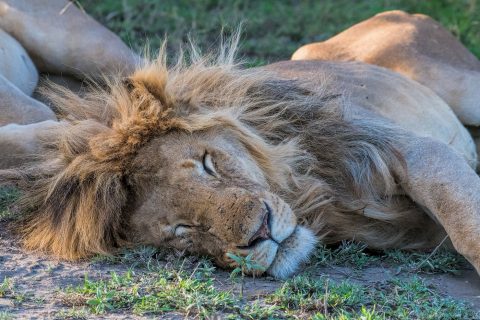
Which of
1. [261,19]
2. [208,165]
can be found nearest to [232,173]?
[208,165]

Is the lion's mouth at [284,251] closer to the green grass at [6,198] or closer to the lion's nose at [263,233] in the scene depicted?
the lion's nose at [263,233]

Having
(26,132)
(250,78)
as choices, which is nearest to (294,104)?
(250,78)

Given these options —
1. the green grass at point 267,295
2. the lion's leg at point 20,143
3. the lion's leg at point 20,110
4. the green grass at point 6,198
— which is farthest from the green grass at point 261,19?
the green grass at point 267,295

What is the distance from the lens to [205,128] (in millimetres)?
3381

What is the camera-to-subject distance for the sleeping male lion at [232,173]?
10.3 ft

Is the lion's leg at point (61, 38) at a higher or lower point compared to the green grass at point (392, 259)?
higher

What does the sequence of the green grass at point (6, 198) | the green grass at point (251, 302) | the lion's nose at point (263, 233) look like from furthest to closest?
1. the green grass at point (6, 198)
2. the lion's nose at point (263, 233)
3. the green grass at point (251, 302)

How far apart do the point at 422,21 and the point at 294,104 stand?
195 centimetres

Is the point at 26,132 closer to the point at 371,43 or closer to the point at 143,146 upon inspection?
the point at 143,146

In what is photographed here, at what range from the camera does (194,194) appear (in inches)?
123

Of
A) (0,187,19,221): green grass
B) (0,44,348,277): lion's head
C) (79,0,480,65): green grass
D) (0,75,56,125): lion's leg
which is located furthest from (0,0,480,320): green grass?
(79,0,480,65): green grass

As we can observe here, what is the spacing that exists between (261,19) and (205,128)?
3.70 meters

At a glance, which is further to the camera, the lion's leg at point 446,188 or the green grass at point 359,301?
the lion's leg at point 446,188

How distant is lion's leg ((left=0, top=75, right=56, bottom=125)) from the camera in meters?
4.53
